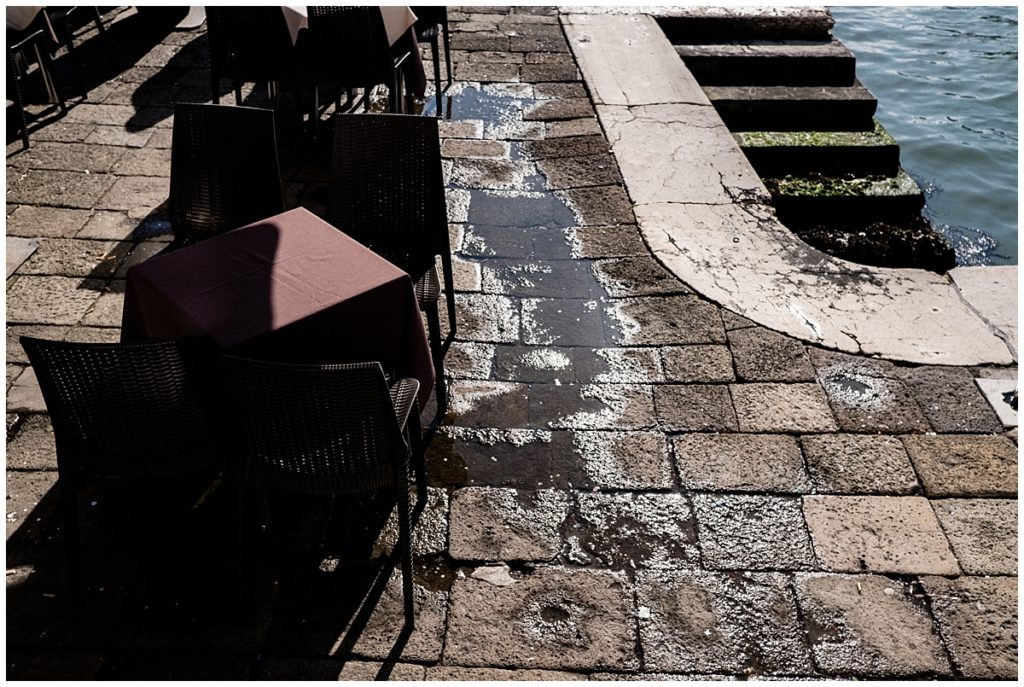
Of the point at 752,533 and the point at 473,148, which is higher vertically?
the point at 473,148

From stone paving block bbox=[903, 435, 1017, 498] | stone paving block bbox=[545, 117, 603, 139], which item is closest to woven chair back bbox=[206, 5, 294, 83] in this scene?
stone paving block bbox=[545, 117, 603, 139]

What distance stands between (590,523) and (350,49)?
3391mm

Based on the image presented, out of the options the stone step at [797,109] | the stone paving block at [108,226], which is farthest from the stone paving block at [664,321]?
the stone step at [797,109]

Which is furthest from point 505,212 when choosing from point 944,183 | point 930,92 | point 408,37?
point 930,92

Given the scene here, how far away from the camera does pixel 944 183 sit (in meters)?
8.44

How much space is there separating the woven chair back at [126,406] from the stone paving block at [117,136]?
11.0 ft

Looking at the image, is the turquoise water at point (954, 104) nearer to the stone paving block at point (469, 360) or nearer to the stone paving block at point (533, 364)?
the stone paving block at point (533, 364)

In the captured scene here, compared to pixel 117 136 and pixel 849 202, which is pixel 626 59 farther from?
pixel 117 136

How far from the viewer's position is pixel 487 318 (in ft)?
13.2

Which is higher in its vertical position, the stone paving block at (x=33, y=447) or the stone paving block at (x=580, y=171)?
the stone paving block at (x=580, y=171)

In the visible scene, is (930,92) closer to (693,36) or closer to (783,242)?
(693,36)

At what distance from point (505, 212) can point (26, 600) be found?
3010 millimetres

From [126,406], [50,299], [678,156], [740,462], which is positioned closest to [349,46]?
[678,156]

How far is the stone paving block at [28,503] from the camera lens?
289 cm
